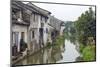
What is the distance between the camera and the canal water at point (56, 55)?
229cm

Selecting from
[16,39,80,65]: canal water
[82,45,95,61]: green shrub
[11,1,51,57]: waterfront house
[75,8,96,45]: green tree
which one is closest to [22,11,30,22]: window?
[11,1,51,57]: waterfront house

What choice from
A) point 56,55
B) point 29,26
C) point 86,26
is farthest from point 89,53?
point 29,26

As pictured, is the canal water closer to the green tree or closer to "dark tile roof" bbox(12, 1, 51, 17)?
the green tree

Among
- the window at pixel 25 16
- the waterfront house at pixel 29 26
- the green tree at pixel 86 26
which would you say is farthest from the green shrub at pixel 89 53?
the window at pixel 25 16

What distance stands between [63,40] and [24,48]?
0.49m

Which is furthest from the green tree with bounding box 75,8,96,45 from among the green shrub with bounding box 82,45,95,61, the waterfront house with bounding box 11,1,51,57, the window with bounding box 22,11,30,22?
the window with bounding box 22,11,30,22

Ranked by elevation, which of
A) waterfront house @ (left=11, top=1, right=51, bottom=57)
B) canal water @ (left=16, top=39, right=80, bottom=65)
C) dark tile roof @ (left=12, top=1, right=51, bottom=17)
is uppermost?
dark tile roof @ (left=12, top=1, right=51, bottom=17)

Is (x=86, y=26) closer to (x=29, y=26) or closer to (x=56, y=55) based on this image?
(x=56, y=55)

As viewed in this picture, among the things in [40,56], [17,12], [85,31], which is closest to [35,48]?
[40,56]

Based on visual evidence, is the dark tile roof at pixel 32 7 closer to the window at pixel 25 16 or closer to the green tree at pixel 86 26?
the window at pixel 25 16

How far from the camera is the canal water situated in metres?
2.29

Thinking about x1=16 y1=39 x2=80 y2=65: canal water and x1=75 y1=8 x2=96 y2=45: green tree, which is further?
x1=75 y1=8 x2=96 y2=45: green tree

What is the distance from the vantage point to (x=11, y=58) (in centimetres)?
217

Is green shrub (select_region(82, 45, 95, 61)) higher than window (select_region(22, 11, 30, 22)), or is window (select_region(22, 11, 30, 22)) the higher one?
window (select_region(22, 11, 30, 22))
